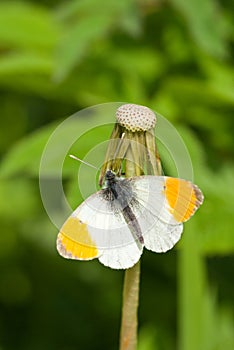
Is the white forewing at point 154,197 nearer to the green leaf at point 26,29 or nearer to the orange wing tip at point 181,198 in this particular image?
the orange wing tip at point 181,198

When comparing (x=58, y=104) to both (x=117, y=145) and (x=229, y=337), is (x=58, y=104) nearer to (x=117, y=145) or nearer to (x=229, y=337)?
(x=229, y=337)

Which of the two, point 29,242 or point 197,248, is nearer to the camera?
point 197,248

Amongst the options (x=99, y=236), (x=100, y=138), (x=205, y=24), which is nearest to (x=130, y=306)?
(x=99, y=236)

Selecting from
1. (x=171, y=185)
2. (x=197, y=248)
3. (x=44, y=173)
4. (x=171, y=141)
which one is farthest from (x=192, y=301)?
(x=171, y=185)

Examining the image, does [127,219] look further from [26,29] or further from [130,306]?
[26,29]

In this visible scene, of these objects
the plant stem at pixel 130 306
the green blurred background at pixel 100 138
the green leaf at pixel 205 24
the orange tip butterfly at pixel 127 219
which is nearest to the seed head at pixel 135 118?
the orange tip butterfly at pixel 127 219

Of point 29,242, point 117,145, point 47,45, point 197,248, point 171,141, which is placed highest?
point 47,45
